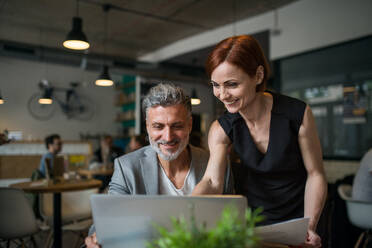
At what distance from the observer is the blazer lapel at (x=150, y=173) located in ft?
5.42

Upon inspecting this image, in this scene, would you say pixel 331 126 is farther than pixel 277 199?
Yes

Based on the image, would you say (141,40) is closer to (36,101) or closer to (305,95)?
→ (36,101)

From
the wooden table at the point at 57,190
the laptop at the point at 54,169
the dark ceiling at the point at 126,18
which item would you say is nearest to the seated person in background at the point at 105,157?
the laptop at the point at 54,169

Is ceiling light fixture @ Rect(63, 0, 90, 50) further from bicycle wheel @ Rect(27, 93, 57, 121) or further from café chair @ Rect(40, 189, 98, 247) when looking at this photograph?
bicycle wheel @ Rect(27, 93, 57, 121)

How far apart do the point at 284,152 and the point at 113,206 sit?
103 centimetres

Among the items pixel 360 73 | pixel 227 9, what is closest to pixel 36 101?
pixel 227 9

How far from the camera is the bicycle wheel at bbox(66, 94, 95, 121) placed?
978 cm

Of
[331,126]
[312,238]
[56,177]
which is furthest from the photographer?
[331,126]

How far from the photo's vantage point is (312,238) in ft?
4.42

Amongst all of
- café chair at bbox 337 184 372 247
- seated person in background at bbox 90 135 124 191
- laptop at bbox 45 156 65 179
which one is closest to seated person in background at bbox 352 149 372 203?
café chair at bbox 337 184 372 247

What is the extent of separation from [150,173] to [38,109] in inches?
334

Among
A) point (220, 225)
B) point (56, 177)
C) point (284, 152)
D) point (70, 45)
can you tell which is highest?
point (70, 45)

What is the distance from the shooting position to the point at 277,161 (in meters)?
1.65

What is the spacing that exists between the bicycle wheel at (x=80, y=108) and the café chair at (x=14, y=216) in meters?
7.16
